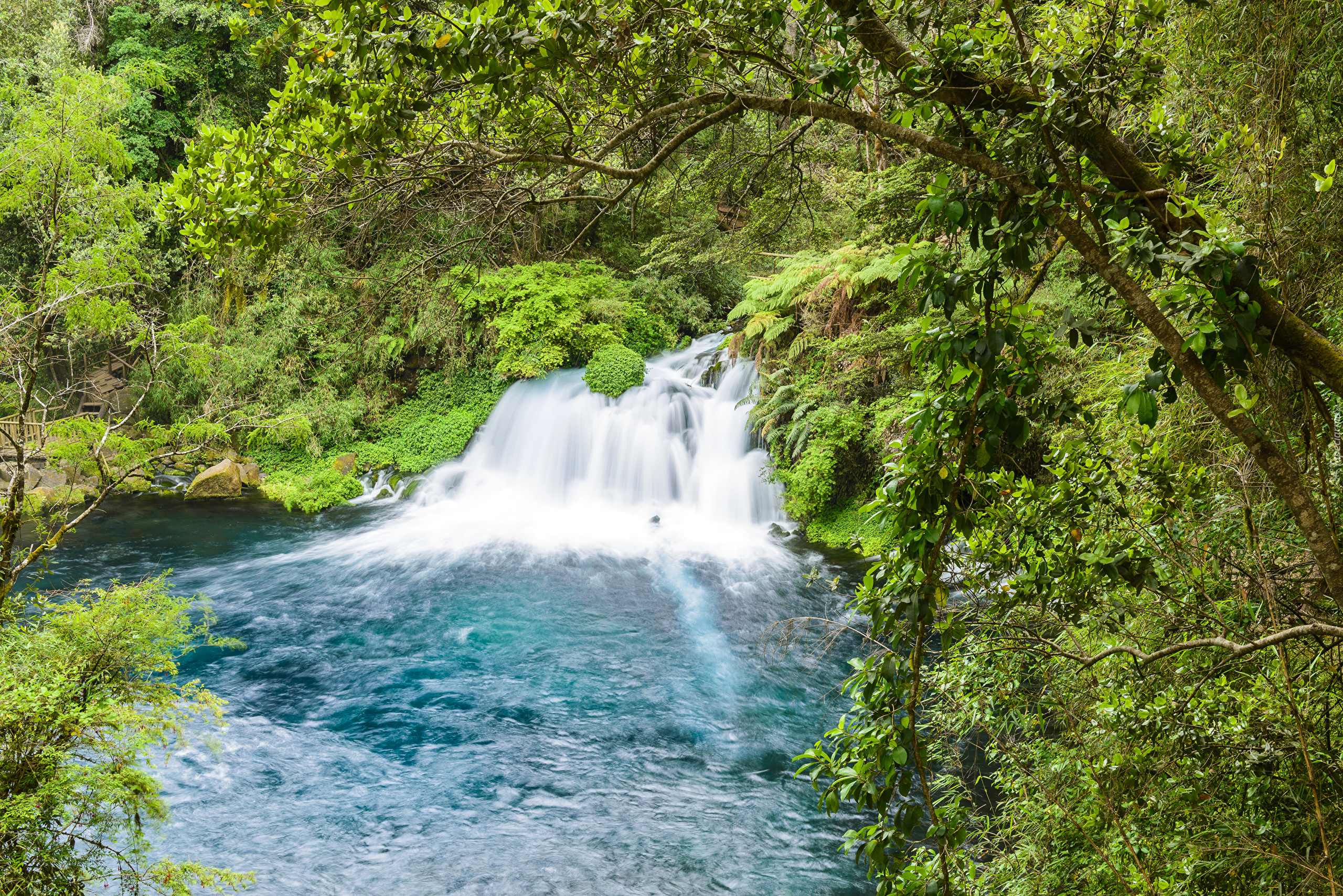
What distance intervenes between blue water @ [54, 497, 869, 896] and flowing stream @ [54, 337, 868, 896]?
0.02 metres

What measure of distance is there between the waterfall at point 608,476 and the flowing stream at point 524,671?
5 cm

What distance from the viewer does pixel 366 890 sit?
505 cm

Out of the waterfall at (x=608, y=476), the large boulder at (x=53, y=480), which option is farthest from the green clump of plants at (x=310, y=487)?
the large boulder at (x=53, y=480)

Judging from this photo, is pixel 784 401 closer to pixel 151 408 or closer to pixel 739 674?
pixel 739 674

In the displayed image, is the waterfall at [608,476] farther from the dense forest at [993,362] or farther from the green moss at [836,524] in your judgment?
the dense forest at [993,362]

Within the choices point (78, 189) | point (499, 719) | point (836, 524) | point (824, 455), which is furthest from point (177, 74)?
point (836, 524)

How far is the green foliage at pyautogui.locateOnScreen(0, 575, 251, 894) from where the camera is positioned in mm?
3625

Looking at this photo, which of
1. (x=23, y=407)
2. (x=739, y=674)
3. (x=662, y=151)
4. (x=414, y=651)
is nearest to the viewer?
(x=662, y=151)

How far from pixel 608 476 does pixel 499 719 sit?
22.3 ft

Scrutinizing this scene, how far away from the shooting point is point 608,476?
44.8 feet

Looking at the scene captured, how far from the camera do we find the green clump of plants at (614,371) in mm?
14508

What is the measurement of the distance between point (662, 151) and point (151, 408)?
17.1 m

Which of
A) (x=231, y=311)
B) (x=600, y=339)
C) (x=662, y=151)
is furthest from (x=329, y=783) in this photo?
(x=231, y=311)

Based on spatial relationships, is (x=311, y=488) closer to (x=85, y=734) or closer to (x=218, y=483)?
(x=218, y=483)
